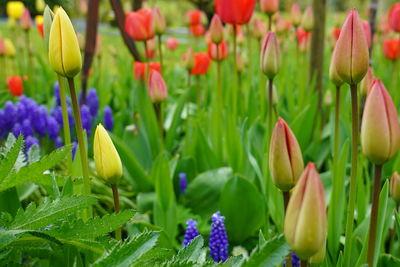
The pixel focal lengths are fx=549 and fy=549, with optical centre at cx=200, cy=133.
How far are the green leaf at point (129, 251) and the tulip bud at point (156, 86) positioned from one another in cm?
85

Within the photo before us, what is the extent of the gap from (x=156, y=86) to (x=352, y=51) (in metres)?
0.78

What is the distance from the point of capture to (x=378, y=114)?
22.8 inches

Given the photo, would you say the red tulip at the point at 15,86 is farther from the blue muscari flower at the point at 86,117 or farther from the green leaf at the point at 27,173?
the green leaf at the point at 27,173

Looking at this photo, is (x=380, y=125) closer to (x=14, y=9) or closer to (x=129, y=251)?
(x=129, y=251)

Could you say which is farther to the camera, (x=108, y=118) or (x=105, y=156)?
(x=108, y=118)

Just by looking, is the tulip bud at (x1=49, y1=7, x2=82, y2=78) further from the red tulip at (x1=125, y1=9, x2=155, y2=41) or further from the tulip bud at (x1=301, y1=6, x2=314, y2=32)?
the tulip bud at (x1=301, y1=6, x2=314, y2=32)

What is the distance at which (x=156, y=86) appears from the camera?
1.42m

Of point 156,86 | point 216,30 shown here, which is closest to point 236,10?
point 216,30

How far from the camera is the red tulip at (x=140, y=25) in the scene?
1.64 metres

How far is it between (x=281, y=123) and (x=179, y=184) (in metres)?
0.93

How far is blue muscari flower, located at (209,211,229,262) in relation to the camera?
1.03 m

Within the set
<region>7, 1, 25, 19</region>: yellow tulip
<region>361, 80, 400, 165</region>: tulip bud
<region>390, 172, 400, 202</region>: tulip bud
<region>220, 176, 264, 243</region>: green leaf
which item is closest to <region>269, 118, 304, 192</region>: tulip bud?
<region>361, 80, 400, 165</region>: tulip bud

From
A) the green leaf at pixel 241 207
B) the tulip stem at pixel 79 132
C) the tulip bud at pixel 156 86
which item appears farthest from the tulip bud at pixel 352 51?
the tulip bud at pixel 156 86

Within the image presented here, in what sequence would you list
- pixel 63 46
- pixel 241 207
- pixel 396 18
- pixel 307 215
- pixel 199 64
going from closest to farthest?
pixel 307 215, pixel 63 46, pixel 241 207, pixel 396 18, pixel 199 64
